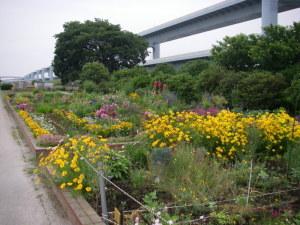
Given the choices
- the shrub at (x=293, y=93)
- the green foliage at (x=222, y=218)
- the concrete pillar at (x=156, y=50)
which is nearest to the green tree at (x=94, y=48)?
the concrete pillar at (x=156, y=50)

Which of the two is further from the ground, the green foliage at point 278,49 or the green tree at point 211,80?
the green foliage at point 278,49

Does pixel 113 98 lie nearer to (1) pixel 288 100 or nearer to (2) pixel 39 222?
(1) pixel 288 100

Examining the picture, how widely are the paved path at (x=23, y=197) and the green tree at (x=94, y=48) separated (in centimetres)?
3896

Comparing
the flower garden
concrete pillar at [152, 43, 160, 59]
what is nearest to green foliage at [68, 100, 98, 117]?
the flower garden

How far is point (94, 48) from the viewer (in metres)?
49.7

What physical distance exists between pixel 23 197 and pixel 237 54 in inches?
631

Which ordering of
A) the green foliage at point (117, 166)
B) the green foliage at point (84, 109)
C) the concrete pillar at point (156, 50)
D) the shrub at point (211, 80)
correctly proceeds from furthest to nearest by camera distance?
1. the concrete pillar at point (156, 50)
2. the shrub at point (211, 80)
3. the green foliage at point (84, 109)
4. the green foliage at point (117, 166)

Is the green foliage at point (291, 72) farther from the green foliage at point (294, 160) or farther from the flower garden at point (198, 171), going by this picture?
the green foliage at point (294, 160)

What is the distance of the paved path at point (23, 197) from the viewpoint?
548cm

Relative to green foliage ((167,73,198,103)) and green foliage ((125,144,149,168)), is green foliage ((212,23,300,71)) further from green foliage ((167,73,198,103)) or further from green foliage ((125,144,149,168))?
green foliage ((125,144,149,168))

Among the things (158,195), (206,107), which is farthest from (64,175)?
(206,107)

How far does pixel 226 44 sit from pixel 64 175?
17.6 meters

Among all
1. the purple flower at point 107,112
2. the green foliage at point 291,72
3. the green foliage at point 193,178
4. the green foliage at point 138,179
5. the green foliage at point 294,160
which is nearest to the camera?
the green foliage at point 193,178

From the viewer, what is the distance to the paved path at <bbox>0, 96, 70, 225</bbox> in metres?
5.48
